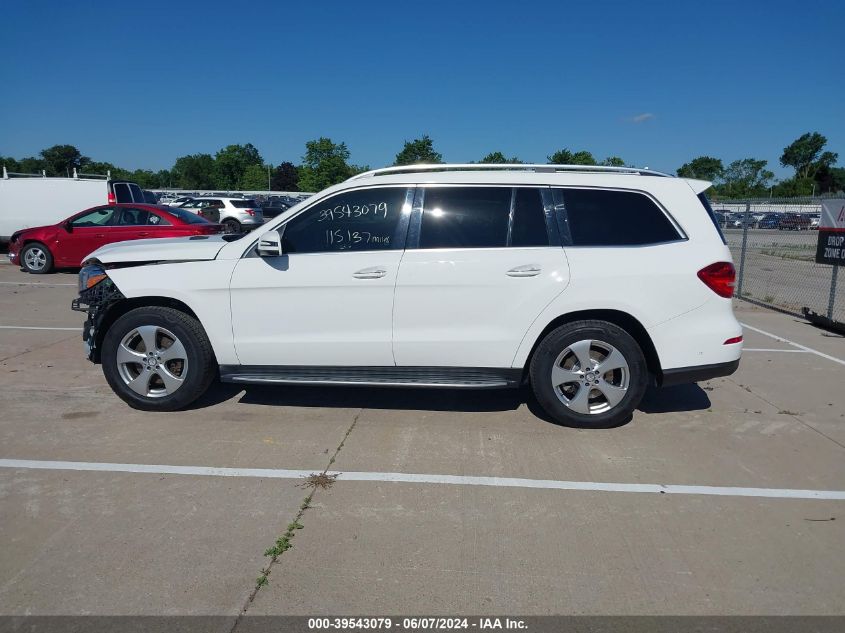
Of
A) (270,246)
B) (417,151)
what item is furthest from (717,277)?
(417,151)

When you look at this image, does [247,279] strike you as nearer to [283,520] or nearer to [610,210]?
[283,520]

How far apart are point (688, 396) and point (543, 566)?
3.35m

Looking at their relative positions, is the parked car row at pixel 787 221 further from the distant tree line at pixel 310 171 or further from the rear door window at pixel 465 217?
the distant tree line at pixel 310 171

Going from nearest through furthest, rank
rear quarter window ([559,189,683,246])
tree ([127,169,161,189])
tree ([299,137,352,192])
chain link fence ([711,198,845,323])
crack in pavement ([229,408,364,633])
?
crack in pavement ([229,408,364,633]), rear quarter window ([559,189,683,246]), chain link fence ([711,198,845,323]), tree ([299,137,352,192]), tree ([127,169,161,189])

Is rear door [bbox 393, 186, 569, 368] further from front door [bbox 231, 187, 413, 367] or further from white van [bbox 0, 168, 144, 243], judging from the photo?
white van [bbox 0, 168, 144, 243]

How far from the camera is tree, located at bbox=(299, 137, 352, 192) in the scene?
8838 cm

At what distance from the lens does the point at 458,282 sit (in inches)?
187

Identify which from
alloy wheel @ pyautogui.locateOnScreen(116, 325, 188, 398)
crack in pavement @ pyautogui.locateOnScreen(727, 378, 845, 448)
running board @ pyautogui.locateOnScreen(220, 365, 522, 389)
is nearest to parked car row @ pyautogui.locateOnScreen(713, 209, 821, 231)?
crack in pavement @ pyautogui.locateOnScreen(727, 378, 845, 448)

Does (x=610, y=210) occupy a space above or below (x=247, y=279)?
above

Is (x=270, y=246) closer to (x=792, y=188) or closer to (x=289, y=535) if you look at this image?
(x=289, y=535)

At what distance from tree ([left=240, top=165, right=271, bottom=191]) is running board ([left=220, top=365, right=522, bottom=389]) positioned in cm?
A: 10412
